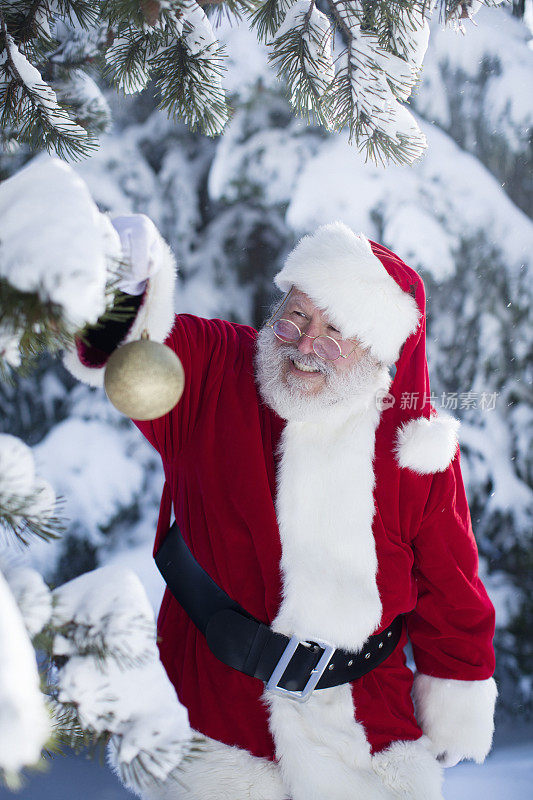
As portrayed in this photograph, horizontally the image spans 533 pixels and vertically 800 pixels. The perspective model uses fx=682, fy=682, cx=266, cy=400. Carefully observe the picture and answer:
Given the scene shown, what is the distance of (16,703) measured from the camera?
44 cm

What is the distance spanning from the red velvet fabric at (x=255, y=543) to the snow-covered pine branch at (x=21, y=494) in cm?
57

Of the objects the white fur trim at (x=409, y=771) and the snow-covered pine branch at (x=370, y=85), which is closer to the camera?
the snow-covered pine branch at (x=370, y=85)

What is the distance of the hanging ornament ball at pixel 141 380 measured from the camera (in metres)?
0.64

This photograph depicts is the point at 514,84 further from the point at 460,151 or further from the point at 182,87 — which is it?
the point at 182,87

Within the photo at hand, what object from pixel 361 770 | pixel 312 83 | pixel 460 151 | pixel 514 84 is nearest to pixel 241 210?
pixel 460 151

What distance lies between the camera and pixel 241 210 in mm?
2391

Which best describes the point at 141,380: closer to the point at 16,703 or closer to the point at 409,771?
the point at 16,703

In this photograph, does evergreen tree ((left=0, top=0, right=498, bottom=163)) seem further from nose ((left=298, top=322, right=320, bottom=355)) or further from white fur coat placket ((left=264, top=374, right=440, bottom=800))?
white fur coat placket ((left=264, top=374, right=440, bottom=800))

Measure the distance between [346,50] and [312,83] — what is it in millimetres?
83

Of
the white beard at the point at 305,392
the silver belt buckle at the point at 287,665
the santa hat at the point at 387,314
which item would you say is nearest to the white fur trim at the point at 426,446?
the santa hat at the point at 387,314

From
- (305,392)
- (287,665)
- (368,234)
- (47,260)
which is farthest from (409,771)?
(368,234)

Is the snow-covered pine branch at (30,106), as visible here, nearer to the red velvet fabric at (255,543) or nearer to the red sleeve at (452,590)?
the red velvet fabric at (255,543)

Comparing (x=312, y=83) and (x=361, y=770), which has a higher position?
(x=312, y=83)

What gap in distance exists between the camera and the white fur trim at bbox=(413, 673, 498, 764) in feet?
4.28
